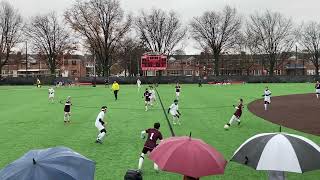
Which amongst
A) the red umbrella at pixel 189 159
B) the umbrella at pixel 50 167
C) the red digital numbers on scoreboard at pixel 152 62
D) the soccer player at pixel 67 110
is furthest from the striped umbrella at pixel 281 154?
the red digital numbers on scoreboard at pixel 152 62

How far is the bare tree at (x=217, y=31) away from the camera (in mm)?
106631

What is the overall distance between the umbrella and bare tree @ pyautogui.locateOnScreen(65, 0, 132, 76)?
88741mm

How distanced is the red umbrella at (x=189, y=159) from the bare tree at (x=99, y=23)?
289 ft

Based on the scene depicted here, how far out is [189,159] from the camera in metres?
8.30

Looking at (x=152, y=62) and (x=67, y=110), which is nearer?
(x=67, y=110)

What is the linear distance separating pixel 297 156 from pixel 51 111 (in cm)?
2758

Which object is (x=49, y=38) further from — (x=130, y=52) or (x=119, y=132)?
(x=119, y=132)

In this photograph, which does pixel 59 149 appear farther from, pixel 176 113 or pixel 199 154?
pixel 176 113

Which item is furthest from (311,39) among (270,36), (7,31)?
(7,31)

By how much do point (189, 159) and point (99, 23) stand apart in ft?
293

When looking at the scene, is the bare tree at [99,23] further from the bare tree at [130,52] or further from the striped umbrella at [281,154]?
the striped umbrella at [281,154]

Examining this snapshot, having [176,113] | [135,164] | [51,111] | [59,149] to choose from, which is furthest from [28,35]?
[59,149]

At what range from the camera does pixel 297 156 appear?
28.2 ft

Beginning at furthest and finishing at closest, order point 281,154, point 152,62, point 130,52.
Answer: point 130,52 → point 152,62 → point 281,154
